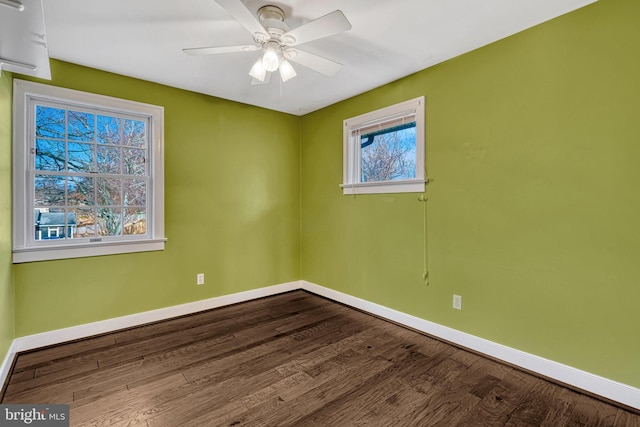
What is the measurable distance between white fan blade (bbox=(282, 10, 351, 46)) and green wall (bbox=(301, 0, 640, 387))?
54.2 inches

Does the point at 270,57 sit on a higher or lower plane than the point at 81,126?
higher

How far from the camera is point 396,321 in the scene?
3.08m

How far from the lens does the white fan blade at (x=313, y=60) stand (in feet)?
6.86

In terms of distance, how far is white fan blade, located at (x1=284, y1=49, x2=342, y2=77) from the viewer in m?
2.09

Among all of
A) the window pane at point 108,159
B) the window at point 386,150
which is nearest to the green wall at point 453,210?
the window at point 386,150

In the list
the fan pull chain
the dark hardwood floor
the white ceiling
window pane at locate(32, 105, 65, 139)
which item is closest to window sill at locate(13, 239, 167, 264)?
the dark hardwood floor

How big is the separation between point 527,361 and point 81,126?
13.6ft

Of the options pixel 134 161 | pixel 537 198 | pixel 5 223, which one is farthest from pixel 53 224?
pixel 537 198

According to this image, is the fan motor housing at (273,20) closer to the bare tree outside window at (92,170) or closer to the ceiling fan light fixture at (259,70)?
the ceiling fan light fixture at (259,70)

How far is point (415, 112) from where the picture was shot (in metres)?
2.90

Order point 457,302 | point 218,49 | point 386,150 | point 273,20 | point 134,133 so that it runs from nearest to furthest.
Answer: point 273,20 → point 218,49 → point 457,302 → point 134,133 → point 386,150

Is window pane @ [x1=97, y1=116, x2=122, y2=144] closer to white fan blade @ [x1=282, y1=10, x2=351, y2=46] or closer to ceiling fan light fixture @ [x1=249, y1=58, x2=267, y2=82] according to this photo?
ceiling fan light fixture @ [x1=249, y1=58, x2=267, y2=82]

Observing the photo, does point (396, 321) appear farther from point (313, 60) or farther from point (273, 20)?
point (273, 20)

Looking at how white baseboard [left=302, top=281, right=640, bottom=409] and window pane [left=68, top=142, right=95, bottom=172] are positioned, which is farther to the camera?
window pane [left=68, top=142, right=95, bottom=172]
